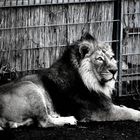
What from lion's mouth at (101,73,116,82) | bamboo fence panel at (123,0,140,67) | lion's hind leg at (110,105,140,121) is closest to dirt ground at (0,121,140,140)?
lion's hind leg at (110,105,140,121)

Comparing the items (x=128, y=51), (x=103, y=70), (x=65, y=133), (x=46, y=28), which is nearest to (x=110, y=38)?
(x=128, y=51)

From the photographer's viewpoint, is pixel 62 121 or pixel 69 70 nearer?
pixel 62 121

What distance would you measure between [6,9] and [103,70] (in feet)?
6.89

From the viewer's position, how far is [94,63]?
9.04 metres

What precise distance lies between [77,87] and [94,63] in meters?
0.43

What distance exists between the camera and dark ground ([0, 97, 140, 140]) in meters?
8.09

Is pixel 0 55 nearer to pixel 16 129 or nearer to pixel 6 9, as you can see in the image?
pixel 6 9

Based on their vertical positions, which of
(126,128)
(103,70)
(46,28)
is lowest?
(126,128)

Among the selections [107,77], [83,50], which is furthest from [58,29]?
[107,77]

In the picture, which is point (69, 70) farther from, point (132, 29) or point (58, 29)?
point (132, 29)

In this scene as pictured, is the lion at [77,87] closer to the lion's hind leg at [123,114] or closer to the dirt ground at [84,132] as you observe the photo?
the lion's hind leg at [123,114]

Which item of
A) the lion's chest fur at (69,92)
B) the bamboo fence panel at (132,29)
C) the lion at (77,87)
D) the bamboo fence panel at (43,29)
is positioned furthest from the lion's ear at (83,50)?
the bamboo fence panel at (132,29)

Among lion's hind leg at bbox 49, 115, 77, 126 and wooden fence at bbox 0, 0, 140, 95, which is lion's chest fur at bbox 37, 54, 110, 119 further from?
wooden fence at bbox 0, 0, 140, 95

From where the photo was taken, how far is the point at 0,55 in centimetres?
1005
